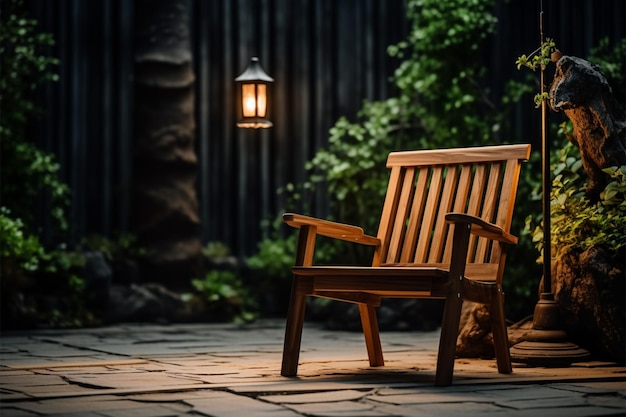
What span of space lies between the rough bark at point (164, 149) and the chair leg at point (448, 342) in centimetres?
444

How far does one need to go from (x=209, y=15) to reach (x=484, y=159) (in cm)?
459

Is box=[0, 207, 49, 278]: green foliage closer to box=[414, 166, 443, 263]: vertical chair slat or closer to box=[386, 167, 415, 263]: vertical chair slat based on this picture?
box=[386, 167, 415, 263]: vertical chair slat

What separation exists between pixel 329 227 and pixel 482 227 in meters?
0.68

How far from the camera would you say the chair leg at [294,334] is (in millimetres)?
3920

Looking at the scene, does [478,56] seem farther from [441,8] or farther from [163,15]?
[163,15]

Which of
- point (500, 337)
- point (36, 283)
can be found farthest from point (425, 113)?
point (500, 337)

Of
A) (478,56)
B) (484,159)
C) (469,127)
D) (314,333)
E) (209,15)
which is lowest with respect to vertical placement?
(314,333)

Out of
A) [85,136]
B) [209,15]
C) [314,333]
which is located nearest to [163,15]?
[209,15]

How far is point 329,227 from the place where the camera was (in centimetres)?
418

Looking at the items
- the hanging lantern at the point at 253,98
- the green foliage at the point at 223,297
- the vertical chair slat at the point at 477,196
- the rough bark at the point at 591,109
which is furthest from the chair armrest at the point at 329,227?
the green foliage at the point at 223,297

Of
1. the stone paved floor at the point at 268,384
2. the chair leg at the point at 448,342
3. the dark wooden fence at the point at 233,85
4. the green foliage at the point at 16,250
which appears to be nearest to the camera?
the stone paved floor at the point at 268,384

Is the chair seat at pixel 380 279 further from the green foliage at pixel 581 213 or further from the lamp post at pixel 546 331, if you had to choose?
the green foliage at pixel 581 213

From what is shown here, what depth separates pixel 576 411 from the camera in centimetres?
295

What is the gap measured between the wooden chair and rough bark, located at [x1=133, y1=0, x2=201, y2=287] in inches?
130
